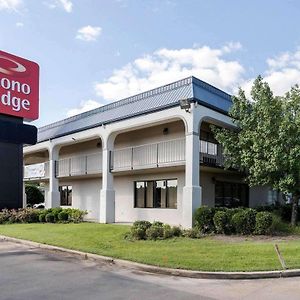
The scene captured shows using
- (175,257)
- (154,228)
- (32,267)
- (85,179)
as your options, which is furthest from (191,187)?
(85,179)

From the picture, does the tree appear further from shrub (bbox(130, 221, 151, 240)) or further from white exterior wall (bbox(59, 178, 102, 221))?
white exterior wall (bbox(59, 178, 102, 221))

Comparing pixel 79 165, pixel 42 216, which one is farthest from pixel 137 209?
pixel 79 165

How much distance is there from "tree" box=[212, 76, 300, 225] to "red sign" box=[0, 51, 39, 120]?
13334 millimetres

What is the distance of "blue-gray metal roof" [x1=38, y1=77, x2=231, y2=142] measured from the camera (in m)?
18.9

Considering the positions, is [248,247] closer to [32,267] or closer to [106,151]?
[32,267]

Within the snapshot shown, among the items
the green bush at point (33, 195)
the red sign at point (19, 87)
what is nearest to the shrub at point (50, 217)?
the red sign at point (19, 87)

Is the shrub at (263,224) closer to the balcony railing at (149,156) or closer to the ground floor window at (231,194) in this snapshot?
the balcony railing at (149,156)

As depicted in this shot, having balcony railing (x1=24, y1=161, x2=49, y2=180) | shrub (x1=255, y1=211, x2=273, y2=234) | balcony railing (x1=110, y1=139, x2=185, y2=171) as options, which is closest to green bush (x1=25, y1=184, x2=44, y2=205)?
balcony railing (x1=24, y1=161, x2=49, y2=180)

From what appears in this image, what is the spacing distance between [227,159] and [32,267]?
1114cm

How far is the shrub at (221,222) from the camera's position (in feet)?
52.0

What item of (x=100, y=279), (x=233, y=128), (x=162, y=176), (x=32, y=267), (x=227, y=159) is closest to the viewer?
(x=100, y=279)

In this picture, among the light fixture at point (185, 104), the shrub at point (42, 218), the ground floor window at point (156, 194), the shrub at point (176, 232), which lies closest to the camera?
the shrub at point (176, 232)

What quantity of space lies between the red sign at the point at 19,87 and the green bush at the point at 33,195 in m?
20.9

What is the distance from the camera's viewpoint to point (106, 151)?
22453mm
